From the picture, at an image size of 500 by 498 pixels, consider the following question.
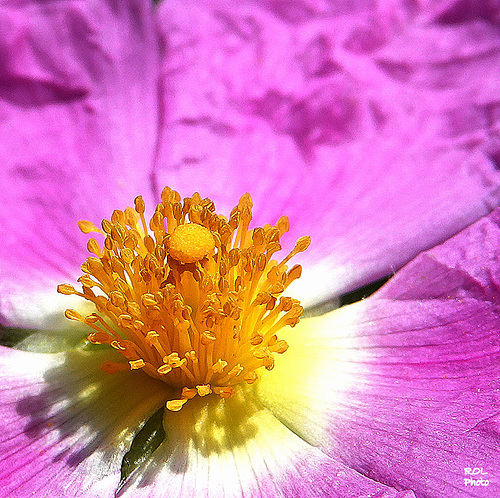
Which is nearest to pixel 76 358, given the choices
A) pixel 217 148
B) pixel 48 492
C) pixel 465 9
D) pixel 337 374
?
pixel 48 492

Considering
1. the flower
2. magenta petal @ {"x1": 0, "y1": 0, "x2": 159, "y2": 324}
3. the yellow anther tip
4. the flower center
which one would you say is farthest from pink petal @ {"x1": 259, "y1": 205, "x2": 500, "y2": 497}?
magenta petal @ {"x1": 0, "y1": 0, "x2": 159, "y2": 324}

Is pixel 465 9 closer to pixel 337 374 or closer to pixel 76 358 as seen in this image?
pixel 337 374

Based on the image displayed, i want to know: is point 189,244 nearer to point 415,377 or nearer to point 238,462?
point 238,462

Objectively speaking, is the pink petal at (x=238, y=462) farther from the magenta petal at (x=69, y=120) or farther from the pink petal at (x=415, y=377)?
the magenta petal at (x=69, y=120)

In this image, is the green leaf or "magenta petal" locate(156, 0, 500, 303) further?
"magenta petal" locate(156, 0, 500, 303)

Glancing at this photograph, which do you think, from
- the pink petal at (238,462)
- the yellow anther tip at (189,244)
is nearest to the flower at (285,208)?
the pink petal at (238,462)

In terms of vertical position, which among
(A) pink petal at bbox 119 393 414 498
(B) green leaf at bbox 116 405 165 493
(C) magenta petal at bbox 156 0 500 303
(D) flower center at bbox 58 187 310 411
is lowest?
(A) pink petal at bbox 119 393 414 498

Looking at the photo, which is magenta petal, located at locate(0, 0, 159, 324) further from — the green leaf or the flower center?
the green leaf

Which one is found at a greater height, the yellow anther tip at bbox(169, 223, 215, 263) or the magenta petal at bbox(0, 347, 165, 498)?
the yellow anther tip at bbox(169, 223, 215, 263)
